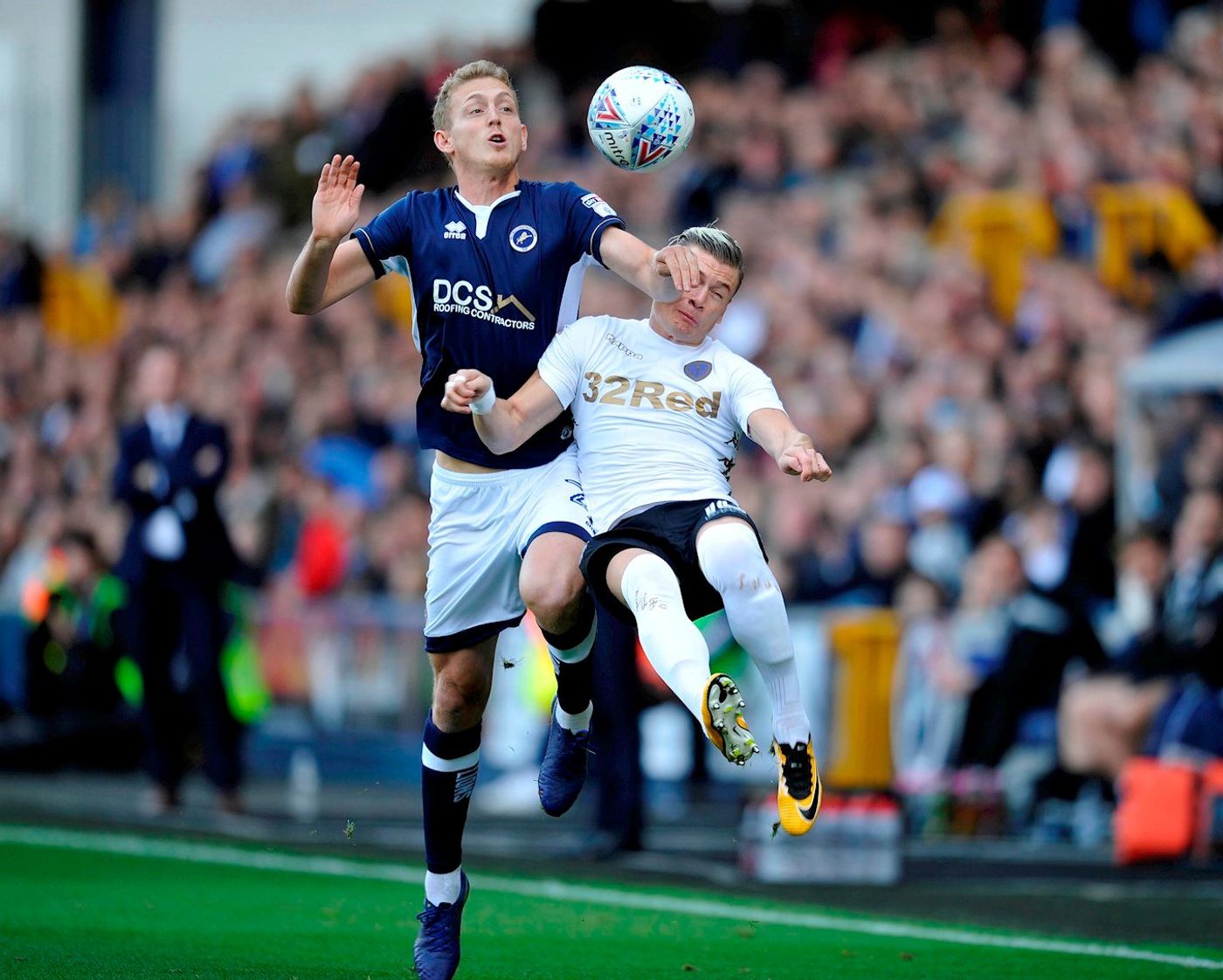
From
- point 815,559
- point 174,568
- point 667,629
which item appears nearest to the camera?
point 667,629

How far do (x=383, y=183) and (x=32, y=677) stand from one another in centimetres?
788

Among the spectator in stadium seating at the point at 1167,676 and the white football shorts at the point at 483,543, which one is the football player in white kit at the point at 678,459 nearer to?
the white football shorts at the point at 483,543

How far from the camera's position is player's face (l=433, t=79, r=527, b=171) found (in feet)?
23.4

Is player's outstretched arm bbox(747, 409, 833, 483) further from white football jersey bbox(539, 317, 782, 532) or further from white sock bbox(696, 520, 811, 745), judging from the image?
white sock bbox(696, 520, 811, 745)

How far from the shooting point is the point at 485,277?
23.2 ft

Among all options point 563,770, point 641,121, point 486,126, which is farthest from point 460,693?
point 641,121

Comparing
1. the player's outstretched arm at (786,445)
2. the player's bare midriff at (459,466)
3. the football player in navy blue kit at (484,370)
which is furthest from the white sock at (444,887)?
the player's outstretched arm at (786,445)

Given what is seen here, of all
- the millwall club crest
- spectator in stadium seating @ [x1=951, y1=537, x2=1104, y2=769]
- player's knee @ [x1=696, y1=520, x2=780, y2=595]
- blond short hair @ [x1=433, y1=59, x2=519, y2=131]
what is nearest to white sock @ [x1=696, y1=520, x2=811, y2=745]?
player's knee @ [x1=696, y1=520, x2=780, y2=595]

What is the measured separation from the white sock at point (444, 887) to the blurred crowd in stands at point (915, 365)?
552 cm

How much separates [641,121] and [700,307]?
62 cm

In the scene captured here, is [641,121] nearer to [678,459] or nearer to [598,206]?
[598,206]

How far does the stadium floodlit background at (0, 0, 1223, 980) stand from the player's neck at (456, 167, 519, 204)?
2.54 m

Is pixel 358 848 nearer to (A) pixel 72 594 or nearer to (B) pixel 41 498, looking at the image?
(A) pixel 72 594

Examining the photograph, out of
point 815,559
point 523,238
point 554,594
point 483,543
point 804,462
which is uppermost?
point 523,238
